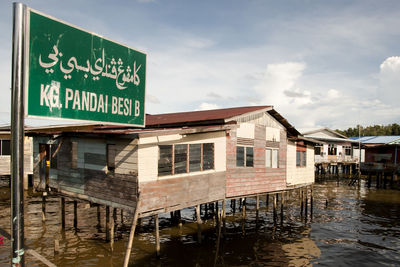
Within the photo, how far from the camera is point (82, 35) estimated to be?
4902mm

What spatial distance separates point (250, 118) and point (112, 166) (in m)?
9.10

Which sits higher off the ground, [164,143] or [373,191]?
[164,143]

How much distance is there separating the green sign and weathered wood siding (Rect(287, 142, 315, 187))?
1782 centimetres

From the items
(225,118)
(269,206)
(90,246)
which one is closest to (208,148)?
(225,118)

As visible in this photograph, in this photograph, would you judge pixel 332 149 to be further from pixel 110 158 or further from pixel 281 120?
pixel 110 158

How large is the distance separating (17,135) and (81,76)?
1.89 m

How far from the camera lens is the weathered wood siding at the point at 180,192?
41.6 feet

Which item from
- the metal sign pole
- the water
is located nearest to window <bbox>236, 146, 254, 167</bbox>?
the water

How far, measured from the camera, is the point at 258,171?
1930cm

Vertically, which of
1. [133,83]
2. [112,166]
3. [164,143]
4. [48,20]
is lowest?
[112,166]

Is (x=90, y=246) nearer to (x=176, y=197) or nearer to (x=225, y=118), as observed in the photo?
(x=176, y=197)

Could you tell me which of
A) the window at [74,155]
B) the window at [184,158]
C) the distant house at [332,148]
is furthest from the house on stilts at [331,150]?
the window at [74,155]

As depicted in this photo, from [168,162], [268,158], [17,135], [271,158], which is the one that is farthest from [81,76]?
[271,158]

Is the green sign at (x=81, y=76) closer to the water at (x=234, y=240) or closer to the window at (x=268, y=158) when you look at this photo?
the water at (x=234, y=240)
